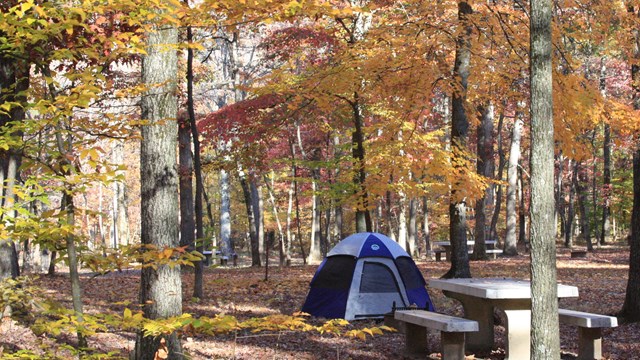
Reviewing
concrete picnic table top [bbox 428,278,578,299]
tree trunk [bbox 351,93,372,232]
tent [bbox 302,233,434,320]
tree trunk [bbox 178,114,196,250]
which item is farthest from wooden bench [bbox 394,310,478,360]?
tree trunk [bbox 178,114,196,250]

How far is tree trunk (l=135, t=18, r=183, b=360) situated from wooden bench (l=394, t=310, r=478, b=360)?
3.03 metres

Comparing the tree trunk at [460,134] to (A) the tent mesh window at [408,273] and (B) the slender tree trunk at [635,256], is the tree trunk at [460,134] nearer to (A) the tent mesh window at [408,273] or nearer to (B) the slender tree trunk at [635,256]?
(A) the tent mesh window at [408,273]

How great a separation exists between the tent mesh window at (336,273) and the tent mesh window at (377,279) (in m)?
0.25

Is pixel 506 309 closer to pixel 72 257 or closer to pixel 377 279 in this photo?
pixel 377 279

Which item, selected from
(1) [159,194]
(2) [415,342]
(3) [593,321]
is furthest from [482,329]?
(1) [159,194]

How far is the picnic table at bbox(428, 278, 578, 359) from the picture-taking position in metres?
7.85

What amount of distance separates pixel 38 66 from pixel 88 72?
29.7 inches

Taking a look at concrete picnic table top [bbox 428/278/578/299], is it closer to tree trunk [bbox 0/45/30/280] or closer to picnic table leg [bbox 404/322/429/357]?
picnic table leg [bbox 404/322/429/357]

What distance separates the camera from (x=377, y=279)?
11.4 metres

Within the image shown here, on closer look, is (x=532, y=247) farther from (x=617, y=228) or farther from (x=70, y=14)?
(x=617, y=228)

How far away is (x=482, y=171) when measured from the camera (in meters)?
22.9

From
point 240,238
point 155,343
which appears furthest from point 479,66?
point 240,238

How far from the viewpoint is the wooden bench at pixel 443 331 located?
7.49m

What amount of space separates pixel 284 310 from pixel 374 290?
1784 millimetres
